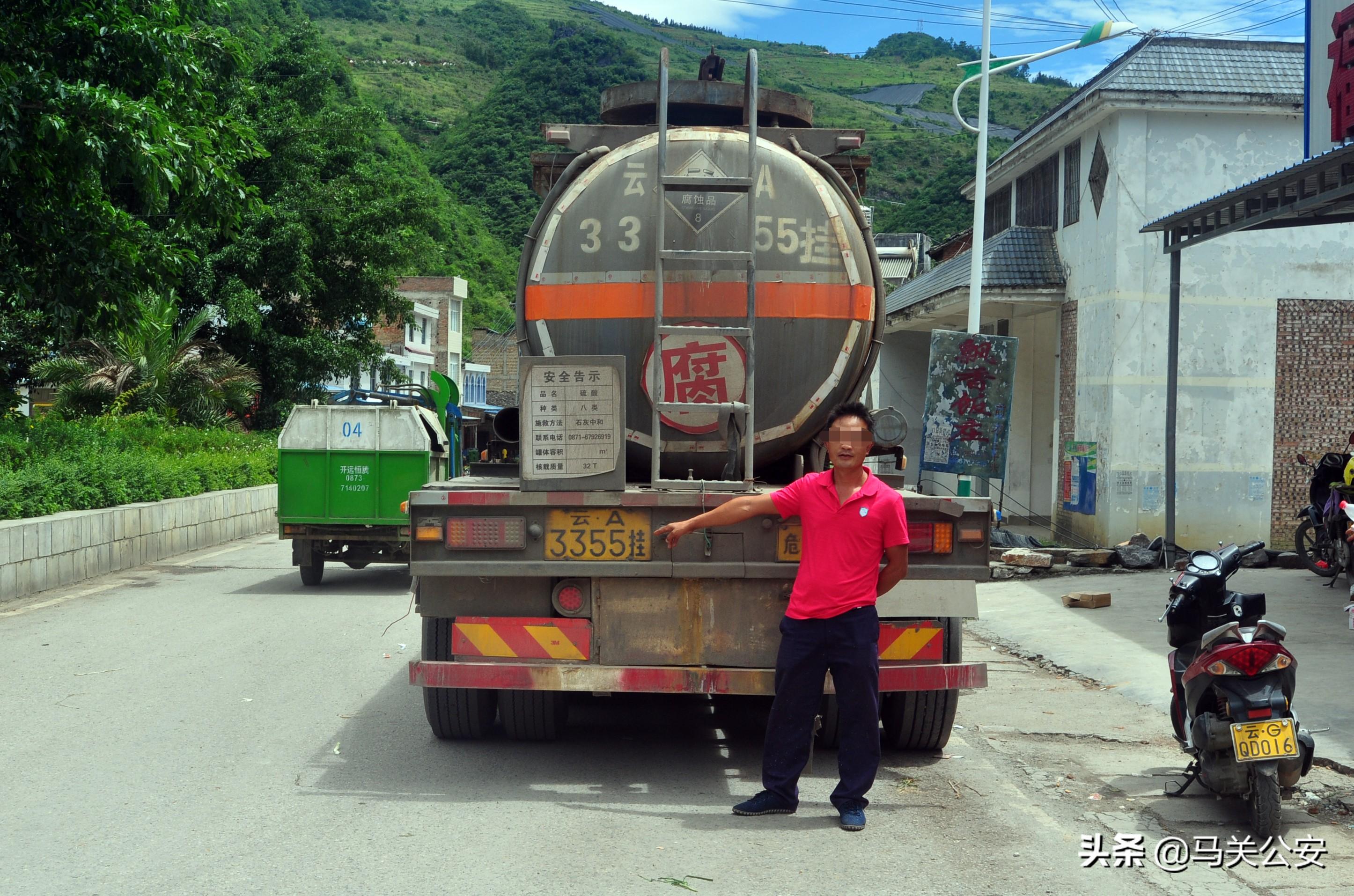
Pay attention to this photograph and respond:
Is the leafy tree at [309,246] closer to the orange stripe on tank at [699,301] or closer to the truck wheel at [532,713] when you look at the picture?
the orange stripe on tank at [699,301]

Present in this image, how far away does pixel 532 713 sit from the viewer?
6727 millimetres

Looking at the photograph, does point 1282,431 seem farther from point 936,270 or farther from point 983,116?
point 936,270

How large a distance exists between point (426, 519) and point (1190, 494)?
46.6 ft

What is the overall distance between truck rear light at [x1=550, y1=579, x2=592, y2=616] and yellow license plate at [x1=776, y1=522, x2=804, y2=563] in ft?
2.95

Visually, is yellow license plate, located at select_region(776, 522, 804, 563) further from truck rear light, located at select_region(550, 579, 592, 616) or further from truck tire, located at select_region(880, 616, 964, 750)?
truck tire, located at select_region(880, 616, 964, 750)

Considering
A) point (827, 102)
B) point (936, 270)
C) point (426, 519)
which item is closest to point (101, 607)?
point (426, 519)

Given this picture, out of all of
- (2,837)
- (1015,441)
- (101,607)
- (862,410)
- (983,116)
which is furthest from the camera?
(1015,441)

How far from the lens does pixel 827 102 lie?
104375 mm

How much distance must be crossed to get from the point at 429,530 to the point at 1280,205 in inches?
343

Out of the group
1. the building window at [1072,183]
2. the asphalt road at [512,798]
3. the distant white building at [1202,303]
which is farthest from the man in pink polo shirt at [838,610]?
the building window at [1072,183]

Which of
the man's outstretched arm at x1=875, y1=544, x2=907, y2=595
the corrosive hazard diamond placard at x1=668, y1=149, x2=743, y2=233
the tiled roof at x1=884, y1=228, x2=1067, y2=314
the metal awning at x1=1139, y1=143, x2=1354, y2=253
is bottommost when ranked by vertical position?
the man's outstretched arm at x1=875, y1=544, x2=907, y2=595

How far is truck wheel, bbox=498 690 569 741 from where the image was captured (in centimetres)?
667

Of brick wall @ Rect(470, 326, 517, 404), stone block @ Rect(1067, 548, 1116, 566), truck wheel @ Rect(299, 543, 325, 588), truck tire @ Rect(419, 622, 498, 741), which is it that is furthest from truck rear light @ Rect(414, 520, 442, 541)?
brick wall @ Rect(470, 326, 517, 404)

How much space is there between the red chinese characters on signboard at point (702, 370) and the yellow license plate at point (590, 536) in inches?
28.3
